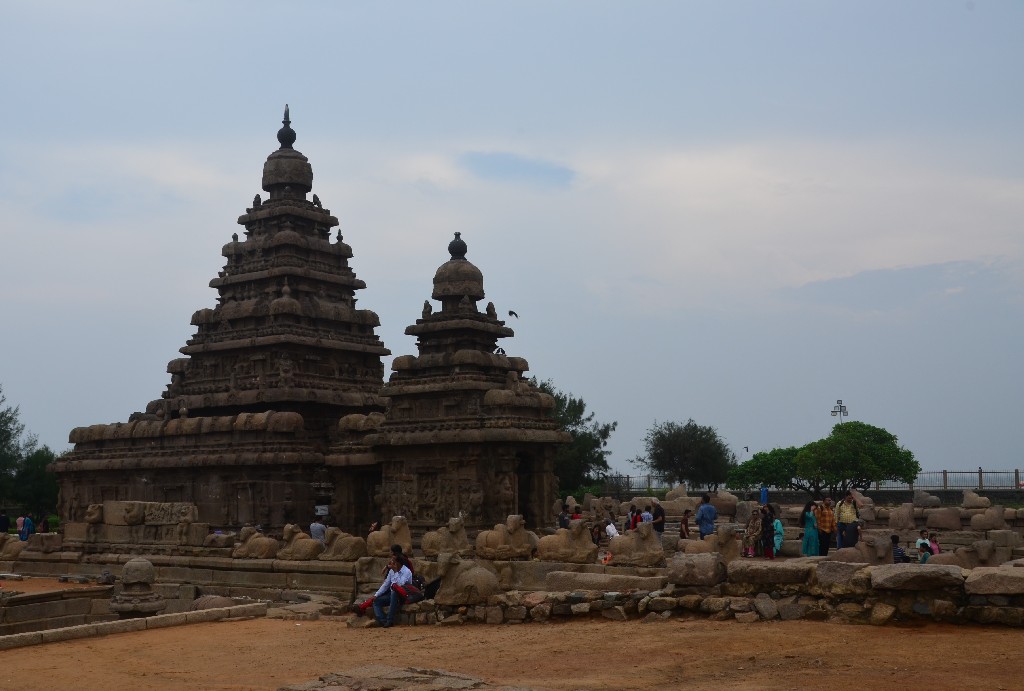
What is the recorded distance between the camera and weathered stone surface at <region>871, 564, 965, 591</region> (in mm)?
11312

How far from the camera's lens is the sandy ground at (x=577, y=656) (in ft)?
31.7

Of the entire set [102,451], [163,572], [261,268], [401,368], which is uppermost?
[261,268]

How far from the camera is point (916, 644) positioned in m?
10.5

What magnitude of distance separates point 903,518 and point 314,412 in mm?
17785

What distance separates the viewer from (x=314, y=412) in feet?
113

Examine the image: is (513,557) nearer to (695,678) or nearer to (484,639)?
(484,639)

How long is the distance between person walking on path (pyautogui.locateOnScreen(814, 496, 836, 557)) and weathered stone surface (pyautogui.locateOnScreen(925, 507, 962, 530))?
29.2 ft

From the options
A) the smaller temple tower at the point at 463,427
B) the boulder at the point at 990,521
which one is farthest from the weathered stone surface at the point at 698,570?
the boulder at the point at 990,521

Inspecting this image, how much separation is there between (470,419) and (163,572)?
8485mm

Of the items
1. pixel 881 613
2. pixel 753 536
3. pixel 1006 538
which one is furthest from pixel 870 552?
pixel 1006 538

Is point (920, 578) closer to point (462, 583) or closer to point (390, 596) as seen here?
point (462, 583)

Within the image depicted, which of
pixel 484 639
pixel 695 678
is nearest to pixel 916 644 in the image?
pixel 695 678

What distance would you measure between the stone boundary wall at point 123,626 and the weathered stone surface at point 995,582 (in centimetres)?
1169

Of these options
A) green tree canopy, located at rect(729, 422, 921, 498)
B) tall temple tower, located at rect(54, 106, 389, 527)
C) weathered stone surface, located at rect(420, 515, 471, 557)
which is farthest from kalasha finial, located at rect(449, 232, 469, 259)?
green tree canopy, located at rect(729, 422, 921, 498)
